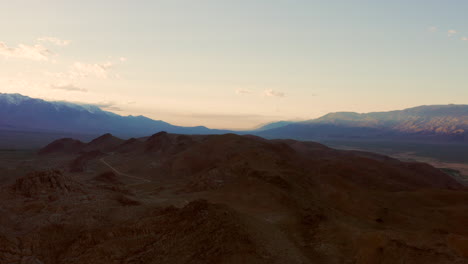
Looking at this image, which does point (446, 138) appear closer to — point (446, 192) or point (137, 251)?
point (446, 192)

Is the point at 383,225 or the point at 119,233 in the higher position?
the point at 119,233

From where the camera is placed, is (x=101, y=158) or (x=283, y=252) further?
(x=101, y=158)

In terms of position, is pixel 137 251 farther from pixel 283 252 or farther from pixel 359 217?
pixel 359 217

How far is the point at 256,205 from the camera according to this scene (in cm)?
2819

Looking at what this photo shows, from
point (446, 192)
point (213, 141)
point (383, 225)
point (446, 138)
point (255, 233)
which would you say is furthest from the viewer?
point (446, 138)

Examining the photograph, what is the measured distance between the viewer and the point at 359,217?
27.8 m

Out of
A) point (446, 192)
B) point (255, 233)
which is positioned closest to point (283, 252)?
point (255, 233)

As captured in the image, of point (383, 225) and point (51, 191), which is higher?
point (51, 191)

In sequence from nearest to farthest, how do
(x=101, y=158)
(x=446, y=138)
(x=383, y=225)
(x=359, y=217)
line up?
(x=383, y=225)
(x=359, y=217)
(x=101, y=158)
(x=446, y=138)

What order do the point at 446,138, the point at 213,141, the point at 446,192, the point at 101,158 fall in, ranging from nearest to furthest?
1. the point at 446,192
2. the point at 213,141
3. the point at 101,158
4. the point at 446,138

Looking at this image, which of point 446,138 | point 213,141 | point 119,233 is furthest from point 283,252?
point 446,138

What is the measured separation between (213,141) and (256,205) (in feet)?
113

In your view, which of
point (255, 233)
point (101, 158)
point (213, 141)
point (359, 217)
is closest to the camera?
point (255, 233)

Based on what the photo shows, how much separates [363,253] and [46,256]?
1831 centimetres
